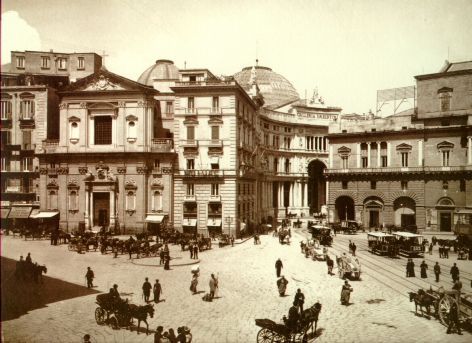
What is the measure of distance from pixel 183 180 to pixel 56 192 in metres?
12.5

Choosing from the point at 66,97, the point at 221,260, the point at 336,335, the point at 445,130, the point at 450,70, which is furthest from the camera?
the point at 66,97

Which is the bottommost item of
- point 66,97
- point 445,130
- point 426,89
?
point 445,130

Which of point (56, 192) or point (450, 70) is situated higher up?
point (450, 70)

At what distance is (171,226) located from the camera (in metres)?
41.1

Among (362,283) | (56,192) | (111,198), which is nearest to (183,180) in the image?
(111,198)

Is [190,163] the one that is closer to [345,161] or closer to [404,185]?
[345,161]

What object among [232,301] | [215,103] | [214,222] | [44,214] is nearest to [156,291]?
[232,301]

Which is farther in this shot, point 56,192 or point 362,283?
point 56,192

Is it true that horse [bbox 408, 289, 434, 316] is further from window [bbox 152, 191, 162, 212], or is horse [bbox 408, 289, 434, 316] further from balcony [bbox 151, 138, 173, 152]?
balcony [bbox 151, 138, 173, 152]

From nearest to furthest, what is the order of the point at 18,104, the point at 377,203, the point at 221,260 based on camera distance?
the point at 221,260, the point at 18,104, the point at 377,203

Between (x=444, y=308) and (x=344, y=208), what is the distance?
1509 inches

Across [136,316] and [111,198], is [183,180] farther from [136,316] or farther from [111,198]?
[136,316]

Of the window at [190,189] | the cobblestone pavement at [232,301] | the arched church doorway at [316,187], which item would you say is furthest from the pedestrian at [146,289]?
the arched church doorway at [316,187]

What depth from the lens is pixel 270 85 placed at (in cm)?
7756
